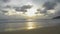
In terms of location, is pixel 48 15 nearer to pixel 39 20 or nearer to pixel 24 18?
pixel 39 20

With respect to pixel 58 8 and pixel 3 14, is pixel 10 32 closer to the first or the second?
pixel 3 14

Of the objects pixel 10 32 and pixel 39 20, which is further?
pixel 39 20

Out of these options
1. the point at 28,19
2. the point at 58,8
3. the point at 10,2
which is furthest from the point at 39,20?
the point at 10,2

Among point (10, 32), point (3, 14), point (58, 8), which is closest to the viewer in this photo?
point (10, 32)

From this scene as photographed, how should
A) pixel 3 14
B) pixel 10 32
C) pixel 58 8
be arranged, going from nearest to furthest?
pixel 10 32 → pixel 3 14 → pixel 58 8

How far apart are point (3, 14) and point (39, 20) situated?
3.42 feet

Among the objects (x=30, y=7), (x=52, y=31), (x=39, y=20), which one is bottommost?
(x=52, y=31)

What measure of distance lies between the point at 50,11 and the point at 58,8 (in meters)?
0.26

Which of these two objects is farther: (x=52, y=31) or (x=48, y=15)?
(x=48, y=15)

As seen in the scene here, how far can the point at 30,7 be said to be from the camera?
3914mm

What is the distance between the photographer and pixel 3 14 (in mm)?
3811

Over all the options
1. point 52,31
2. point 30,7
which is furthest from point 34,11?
point 52,31

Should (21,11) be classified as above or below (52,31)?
above

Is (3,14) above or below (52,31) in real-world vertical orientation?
above
